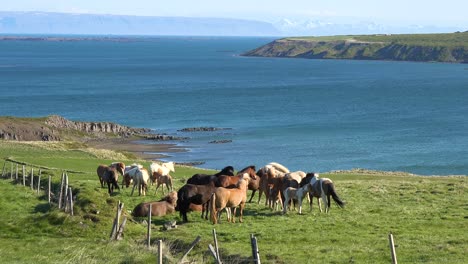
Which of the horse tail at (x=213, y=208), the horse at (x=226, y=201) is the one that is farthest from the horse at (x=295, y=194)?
the horse tail at (x=213, y=208)

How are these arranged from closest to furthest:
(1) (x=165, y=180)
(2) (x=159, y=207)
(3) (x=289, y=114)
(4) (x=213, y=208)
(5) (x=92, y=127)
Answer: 1. (4) (x=213, y=208)
2. (2) (x=159, y=207)
3. (1) (x=165, y=180)
4. (5) (x=92, y=127)
5. (3) (x=289, y=114)

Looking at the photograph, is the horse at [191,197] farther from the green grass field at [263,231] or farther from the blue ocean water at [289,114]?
the blue ocean water at [289,114]

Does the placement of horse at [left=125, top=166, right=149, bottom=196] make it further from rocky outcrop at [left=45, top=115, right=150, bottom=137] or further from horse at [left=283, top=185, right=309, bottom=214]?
rocky outcrop at [left=45, top=115, right=150, bottom=137]

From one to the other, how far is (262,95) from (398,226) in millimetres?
133208

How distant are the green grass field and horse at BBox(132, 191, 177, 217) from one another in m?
0.50

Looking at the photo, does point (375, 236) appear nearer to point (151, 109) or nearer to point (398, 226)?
point (398, 226)

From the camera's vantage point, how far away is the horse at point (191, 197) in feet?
89.9

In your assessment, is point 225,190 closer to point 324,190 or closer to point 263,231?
point 263,231

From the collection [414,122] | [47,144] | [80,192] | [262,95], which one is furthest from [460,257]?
[262,95]

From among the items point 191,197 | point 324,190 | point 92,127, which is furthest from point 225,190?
point 92,127

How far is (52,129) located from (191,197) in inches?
2337

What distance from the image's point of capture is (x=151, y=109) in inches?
5133

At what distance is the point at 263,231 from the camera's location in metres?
25.3

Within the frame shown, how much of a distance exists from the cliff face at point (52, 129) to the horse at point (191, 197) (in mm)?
52664
